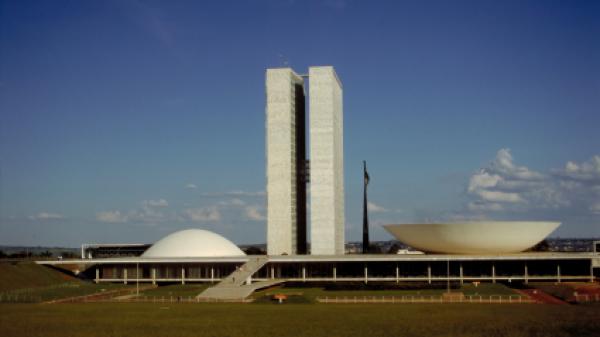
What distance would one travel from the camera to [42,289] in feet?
211

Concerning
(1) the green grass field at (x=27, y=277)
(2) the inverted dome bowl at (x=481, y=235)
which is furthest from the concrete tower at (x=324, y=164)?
(1) the green grass field at (x=27, y=277)

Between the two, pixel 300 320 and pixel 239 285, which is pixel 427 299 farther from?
pixel 239 285

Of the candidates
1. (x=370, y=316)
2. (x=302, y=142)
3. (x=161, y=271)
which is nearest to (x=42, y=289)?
(x=161, y=271)

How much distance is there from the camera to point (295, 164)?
92188 mm

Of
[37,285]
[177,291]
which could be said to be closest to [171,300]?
[177,291]

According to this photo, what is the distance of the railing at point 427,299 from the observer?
5128 cm

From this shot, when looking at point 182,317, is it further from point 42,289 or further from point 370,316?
point 42,289

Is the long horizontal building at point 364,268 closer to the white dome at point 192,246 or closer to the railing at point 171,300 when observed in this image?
the white dome at point 192,246

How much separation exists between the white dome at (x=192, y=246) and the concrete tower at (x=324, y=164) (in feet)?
32.8

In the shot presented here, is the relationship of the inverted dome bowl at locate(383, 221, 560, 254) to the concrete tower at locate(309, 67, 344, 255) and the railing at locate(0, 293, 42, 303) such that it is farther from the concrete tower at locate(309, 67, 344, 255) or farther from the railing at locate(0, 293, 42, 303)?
the railing at locate(0, 293, 42, 303)

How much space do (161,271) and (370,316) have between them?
40238 mm

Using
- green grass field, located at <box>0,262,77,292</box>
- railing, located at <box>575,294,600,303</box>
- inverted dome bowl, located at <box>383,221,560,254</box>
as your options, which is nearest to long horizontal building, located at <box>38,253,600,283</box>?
inverted dome bowl, located at <box>383,221,560,254</box>

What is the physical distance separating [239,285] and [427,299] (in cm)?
1656

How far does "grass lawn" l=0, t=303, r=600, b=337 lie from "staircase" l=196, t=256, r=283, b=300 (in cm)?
619
